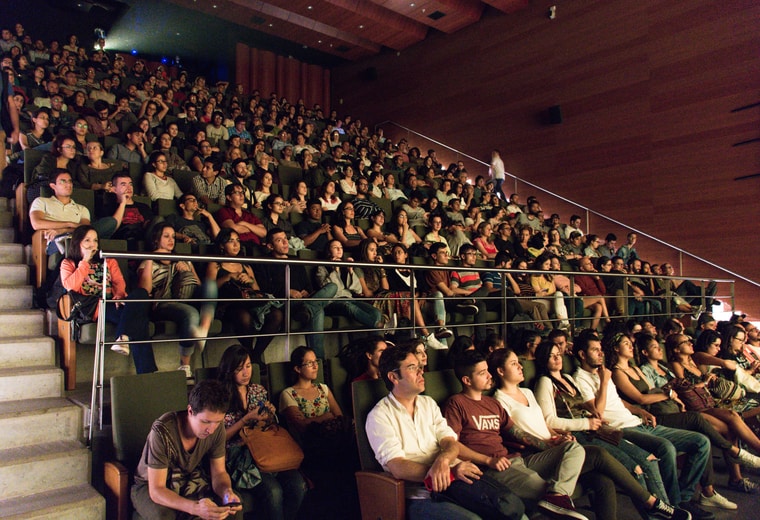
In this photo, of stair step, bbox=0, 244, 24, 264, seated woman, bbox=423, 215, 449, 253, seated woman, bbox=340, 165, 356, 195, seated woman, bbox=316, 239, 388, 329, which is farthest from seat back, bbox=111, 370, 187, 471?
seated woman, bbox=340, 165, 356, 195

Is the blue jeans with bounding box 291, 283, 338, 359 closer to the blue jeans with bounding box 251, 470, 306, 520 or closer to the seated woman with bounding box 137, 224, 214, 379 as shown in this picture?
the seated woman with bounding box 137, 224, 214, 379

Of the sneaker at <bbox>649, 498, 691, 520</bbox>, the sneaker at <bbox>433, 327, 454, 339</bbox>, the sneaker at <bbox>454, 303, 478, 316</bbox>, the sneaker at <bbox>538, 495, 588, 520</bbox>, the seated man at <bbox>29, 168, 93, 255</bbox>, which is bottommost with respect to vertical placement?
the sneaker at <bbox>649, 498, 691, 520</bbox>

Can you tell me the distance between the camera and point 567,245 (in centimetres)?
473

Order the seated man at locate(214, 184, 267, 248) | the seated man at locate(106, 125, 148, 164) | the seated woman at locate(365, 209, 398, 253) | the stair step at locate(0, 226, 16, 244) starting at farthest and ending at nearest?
the seated woman at locate(365, 209, 398, 253)
the seated man at locate(106, 125, 148, 164)
the seated man at locate(214, 184, 267, 248)
the stair step at locate(0, 226, 16, 244)

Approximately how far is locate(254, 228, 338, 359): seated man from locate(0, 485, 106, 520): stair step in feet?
3.19

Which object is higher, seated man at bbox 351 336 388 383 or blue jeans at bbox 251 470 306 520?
seated man at bbox 351 336 388 383

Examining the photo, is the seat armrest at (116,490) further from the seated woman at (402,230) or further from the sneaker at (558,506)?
the seated woman at (402,230)

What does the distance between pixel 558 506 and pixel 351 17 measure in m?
6.11

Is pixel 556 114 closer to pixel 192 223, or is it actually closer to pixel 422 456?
pixel 192 223

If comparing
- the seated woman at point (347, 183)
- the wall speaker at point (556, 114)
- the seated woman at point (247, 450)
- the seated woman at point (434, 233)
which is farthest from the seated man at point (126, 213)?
the wall speaker at point (556, 114)

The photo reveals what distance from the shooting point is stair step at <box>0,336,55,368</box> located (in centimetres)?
180

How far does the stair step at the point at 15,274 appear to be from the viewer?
6.97ft

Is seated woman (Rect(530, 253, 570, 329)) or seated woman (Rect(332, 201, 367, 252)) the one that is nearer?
seated woman (Rect(332, 201, 367, 252))

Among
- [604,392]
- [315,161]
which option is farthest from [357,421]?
[315,161]
